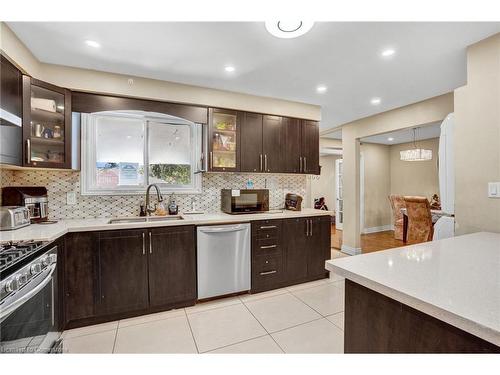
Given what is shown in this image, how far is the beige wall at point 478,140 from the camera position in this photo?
1.88 m

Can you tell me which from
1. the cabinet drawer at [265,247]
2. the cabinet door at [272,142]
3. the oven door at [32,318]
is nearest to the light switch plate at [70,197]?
the oven door at [32,318]

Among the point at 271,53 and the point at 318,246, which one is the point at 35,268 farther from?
the point at 318,246

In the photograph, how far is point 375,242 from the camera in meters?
5.46

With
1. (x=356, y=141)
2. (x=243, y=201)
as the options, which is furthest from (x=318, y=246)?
(x=356, y=141)

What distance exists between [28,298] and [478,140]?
3418 millimetres

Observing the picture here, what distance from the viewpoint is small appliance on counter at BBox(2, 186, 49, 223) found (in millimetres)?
2156

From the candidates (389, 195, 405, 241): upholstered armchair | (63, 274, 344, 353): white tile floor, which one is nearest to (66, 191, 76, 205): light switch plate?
(63, 274, 344, 353): white tile floor

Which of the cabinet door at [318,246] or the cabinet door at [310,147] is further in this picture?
the cabinet door at [310,147]

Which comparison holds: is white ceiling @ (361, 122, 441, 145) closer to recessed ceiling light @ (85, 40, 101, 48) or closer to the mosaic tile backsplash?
the mosaic tile backsplash

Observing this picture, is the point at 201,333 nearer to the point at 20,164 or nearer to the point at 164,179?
the point at 164,179

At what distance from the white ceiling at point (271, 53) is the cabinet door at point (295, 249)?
1.77m

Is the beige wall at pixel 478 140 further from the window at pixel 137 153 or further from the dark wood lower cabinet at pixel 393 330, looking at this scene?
the window at pixel 137 153

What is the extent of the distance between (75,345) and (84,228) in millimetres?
946

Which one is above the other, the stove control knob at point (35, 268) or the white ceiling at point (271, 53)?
the white ceiling at point (271, 53)
